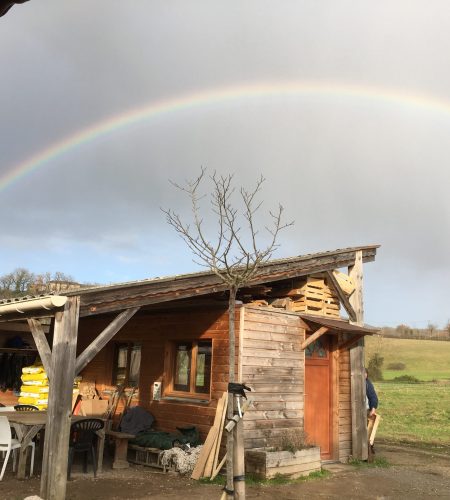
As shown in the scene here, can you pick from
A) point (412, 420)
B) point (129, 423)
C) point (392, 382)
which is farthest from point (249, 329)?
point (392, 382)

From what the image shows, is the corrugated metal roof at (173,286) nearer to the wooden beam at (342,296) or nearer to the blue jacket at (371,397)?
the wooden beam at (342,296)

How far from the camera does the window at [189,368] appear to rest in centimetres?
1020

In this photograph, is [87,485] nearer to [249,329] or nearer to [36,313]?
[36,313]

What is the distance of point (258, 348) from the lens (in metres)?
9.74

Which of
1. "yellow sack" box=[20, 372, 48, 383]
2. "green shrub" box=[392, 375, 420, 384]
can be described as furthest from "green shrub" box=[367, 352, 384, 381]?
"yellow sack" box=[20, 372, 48, 383]

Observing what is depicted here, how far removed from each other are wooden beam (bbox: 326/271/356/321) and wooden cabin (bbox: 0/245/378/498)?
0.02 meters

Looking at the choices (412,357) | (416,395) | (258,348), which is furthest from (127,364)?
(412,357)

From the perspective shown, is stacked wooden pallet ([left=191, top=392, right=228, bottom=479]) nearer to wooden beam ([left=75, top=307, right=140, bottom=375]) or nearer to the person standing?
wooden beam ([left=75, top=307, right=140, bottom=375])

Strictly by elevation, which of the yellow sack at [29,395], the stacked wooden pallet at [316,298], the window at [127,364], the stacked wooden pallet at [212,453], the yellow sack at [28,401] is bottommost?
the stacked wooden pallet at [212,453]

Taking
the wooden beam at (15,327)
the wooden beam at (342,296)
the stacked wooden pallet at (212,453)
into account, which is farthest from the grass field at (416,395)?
the wooden beam at (15,327)

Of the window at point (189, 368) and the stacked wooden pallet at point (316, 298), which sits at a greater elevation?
the stacked wooden pallet at point (316, 298)

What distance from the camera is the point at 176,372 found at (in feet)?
35.7

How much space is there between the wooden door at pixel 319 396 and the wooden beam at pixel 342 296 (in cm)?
96

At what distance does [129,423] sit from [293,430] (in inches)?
129
